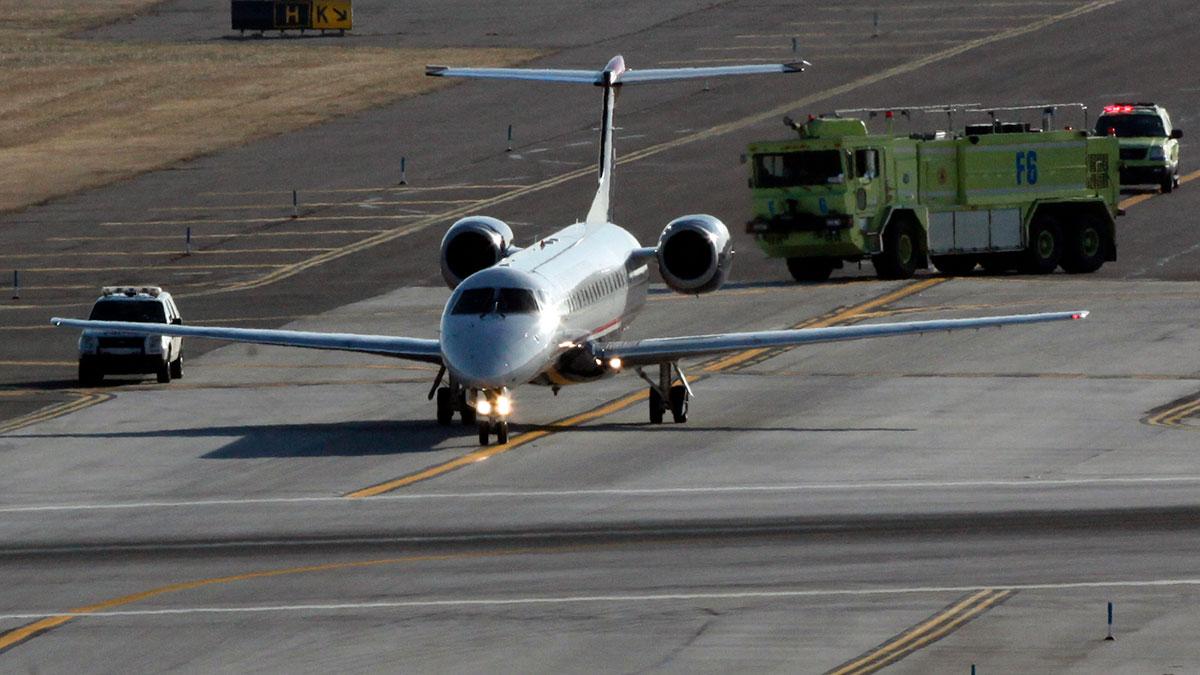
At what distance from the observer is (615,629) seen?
2505 cm

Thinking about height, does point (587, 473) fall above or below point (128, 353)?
below

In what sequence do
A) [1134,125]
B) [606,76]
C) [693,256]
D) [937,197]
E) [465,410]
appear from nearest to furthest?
[465,410]
[693,256]
[606,76]
[937,197]
[1134,125]

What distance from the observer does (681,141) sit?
267ft

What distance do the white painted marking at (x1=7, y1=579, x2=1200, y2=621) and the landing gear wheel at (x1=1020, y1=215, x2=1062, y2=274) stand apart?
34518 mm

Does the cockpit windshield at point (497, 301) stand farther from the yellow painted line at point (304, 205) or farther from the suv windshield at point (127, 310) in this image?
the yellow painted line at point (304, 205)

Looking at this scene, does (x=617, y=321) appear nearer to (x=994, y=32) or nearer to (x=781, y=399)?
(x=781, y=399)

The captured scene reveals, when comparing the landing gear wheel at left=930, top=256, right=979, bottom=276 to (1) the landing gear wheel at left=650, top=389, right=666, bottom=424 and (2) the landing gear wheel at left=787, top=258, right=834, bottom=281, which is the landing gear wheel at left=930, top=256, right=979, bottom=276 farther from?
(1) the landing gear wheel at left=650, top=389, right=666, bottom=424

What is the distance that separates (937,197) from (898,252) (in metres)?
2.32

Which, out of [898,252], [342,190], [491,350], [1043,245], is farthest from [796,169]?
[342,190]

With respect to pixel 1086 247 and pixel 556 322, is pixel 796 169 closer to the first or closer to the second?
pixel 1086 247

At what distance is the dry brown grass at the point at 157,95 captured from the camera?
274 ft

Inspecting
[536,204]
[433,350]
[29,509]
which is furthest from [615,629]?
[536,204]

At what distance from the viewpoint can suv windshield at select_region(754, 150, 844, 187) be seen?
190ft

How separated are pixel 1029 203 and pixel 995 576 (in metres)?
34.2
